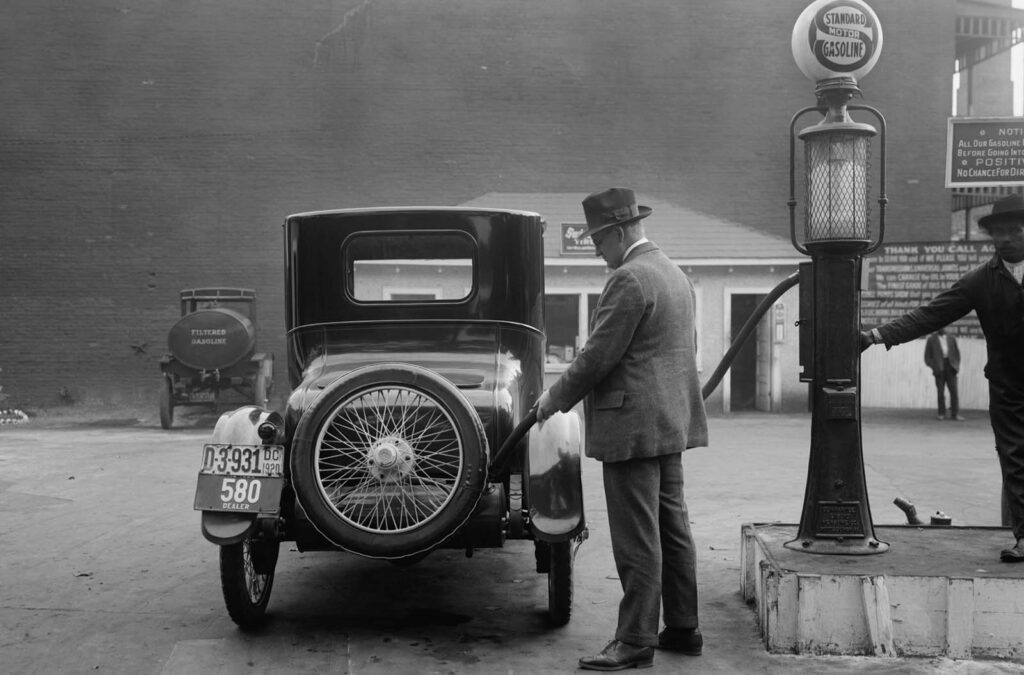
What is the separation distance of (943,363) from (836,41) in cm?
1434

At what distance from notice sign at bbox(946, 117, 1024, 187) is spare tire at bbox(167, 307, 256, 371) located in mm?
12273

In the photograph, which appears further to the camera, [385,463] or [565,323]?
[565,323]

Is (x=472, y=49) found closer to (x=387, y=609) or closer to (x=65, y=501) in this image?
(x=65, y=501)

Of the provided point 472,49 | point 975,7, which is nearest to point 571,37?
point 472,49

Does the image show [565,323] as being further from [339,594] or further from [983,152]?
[339,594]

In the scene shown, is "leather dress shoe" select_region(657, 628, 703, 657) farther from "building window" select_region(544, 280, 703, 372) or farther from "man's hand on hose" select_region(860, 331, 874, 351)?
"building window" select_region(544, 280, 703, 372)

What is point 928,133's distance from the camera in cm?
2245

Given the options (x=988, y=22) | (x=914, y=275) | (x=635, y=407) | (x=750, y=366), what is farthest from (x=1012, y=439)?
(x=988, y=22)

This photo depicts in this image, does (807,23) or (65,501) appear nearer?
(807,23)

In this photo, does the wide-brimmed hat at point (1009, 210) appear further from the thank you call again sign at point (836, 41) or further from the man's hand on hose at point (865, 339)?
the thank you call again sign at point (836, 41)

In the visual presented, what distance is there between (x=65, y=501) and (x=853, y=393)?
23.6 ft

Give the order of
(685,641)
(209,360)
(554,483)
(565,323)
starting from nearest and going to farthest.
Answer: (685,641), (554,483), (209,360), (565,323)

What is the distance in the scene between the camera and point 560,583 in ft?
17.2

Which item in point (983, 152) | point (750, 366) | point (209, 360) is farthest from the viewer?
point (750, 366)
